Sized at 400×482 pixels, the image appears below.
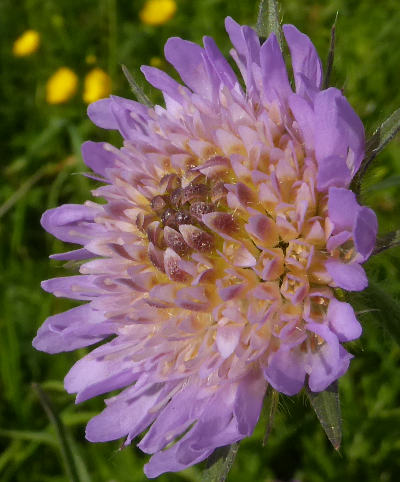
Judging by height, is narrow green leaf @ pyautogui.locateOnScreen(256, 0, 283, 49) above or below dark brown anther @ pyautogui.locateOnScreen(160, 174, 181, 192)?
above

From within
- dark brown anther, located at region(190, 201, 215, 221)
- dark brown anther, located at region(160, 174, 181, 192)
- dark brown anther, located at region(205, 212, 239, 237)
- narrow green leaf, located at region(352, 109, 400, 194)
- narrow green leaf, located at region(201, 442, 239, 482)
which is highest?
dark brown anther, located at region(160, 174, 181, 192)

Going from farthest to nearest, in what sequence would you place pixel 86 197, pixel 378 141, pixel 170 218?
pixel 86 197 < pixel 170 218 < pixel 378 141

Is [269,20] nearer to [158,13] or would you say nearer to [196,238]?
[196,238]

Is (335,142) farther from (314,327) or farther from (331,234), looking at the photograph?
(314,327)

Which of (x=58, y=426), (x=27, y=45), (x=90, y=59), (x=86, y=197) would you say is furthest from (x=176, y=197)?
(x=27, y=45)

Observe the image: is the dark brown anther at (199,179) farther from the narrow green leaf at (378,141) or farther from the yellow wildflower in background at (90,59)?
the yellow wildflower in background at (90,59)

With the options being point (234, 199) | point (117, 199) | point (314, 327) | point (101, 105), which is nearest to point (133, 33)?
point (101, 105)

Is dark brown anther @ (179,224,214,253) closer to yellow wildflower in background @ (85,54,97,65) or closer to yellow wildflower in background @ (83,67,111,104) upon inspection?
yellow wildflower in background @ (83,67,111,104)

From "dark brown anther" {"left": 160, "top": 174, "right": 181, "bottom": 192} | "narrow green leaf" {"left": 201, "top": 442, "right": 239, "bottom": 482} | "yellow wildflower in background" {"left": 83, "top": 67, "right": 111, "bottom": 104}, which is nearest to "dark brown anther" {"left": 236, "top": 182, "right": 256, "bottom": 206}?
"dark brown anther" {"left": 160, "top": 174, "right": 181, "bottom": 192}
